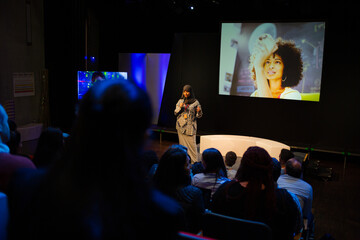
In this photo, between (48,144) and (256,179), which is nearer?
(256,179)

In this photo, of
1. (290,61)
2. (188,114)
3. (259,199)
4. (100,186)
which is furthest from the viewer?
(290,61)

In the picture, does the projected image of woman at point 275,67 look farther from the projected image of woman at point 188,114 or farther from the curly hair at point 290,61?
the projected image of woman at point 188,114

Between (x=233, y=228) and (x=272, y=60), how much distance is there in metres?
5.47

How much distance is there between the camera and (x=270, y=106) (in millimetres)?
7230

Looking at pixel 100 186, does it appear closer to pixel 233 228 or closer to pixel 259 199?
pixel 233 228

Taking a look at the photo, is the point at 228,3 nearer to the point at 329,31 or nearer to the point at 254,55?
the point at 254,55

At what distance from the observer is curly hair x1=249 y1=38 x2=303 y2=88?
6.62 m

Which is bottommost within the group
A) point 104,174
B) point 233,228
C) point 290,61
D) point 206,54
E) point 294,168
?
point 233,228

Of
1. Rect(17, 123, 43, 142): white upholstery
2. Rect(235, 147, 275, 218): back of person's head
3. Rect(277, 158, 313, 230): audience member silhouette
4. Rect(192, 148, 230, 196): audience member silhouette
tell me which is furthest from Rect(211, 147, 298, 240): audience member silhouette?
Rect(17, 123, 43, 142): white upholstery

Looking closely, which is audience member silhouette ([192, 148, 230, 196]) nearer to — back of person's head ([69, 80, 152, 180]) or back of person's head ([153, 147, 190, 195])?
back of person's head ([153, 147, 190, 195])

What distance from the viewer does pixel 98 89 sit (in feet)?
2.40

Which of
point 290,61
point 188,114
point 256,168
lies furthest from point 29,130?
point 256,168

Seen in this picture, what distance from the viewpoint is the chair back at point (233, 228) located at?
6.06 ft

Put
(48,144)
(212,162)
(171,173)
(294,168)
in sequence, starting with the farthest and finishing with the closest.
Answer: (294,168) → (212,162) → (48,144) → (171,173)
